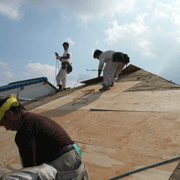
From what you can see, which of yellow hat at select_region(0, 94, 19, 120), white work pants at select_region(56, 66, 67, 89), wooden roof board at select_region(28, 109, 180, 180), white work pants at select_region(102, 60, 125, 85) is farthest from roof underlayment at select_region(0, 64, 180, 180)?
white work pants at select_region(56, 66, 67, 89)

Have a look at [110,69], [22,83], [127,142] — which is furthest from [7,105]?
[22,83]

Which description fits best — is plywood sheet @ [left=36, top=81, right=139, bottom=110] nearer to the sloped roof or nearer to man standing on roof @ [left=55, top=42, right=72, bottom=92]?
man standing on roof @ [left=55, top=42, right=72, bottom=92]

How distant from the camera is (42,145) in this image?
1000 mm

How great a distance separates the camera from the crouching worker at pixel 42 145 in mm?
963

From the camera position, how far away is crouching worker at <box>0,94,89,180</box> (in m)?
0.96

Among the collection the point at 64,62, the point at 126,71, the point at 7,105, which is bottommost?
the point at 7,105

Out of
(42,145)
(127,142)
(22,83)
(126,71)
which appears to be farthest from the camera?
(22,83)

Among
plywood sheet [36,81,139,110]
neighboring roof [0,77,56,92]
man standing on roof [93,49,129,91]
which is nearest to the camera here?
plywood sheet [36,81,139,110]

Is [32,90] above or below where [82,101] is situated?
above

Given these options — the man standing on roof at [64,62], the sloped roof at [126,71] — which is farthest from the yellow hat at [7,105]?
the sloped roof at [126,71]

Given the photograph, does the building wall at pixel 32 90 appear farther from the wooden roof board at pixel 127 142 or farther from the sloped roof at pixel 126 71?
the wooden roof board at pixel 127 142

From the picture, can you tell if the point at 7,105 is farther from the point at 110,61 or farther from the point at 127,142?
the point at 110,61

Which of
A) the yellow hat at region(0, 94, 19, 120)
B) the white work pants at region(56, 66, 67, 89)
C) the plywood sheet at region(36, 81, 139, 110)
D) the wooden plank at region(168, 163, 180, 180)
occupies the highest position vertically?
the white work pants at region(56, 66, 67, 89)

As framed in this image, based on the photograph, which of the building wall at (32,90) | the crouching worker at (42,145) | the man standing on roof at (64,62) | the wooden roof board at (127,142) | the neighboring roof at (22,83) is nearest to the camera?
the crouching worker at (42,145)
